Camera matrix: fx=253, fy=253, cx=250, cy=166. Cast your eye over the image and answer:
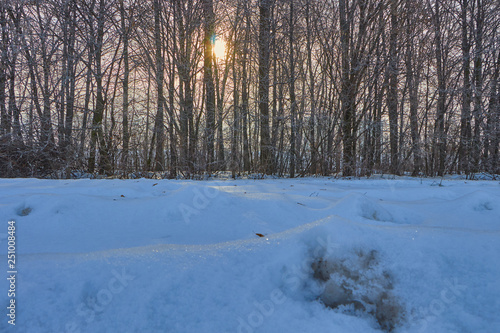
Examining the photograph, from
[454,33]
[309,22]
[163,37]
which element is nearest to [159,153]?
[163,37]

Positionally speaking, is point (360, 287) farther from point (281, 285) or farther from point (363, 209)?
point (363, 209)

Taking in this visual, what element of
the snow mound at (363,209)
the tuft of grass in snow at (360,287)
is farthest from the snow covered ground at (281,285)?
the snow mound at (363,209)

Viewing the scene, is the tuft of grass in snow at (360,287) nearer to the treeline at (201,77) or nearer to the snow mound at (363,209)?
the snow mound at (363,209)

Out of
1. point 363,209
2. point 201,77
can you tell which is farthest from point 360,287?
point 201,77

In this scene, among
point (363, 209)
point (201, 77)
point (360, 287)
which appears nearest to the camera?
point (360, 287)

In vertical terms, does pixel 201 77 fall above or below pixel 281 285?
above

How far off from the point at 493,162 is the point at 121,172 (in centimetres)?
1009

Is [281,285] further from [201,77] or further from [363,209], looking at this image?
[201,77]

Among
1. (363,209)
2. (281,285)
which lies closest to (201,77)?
(363,209)

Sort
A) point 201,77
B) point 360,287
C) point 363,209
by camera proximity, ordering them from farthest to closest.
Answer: point 201,77, point 363,209, point 360,287

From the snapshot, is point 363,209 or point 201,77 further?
point 201,77

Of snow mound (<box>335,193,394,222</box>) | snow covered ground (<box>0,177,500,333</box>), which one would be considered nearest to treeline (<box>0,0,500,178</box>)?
snow mound (<box>335,193,394,222</box>)

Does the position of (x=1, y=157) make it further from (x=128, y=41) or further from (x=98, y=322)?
(x=98, y=322)

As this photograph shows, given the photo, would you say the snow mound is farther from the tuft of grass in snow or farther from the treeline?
the treeline
